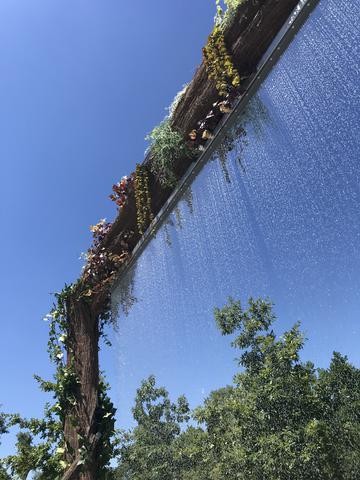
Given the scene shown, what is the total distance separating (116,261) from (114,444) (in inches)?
85.0

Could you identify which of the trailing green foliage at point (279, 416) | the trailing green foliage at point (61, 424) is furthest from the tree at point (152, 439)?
the trailing green foliage at point (61, 424)

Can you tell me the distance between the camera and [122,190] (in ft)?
14.9

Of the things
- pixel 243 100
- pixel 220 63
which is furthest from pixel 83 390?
pixel 220 63

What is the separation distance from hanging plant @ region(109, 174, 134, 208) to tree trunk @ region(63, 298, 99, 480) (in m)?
1.52

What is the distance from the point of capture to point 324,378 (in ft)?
58.3

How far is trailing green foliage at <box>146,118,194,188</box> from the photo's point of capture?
3586 mm

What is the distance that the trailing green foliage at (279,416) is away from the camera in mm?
13422

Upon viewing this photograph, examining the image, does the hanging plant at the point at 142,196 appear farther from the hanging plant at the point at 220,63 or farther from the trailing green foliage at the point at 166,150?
the hanging plant at the point at 220,63

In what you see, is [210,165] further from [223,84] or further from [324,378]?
[324,378]

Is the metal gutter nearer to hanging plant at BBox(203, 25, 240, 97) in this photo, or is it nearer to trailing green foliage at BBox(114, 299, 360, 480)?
hanging plant at BBox(203, 25, 240, 97)

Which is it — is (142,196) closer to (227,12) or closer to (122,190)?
(122,190)

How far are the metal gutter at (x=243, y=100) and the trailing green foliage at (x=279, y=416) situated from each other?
1172 cm

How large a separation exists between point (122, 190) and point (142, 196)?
1.77 ft

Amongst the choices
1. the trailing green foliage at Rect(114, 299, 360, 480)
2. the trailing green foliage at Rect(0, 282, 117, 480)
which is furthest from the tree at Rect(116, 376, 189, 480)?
the trailing green foliage at Rect(0, 282, 117, 480)
